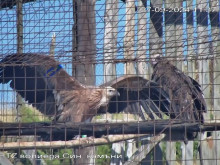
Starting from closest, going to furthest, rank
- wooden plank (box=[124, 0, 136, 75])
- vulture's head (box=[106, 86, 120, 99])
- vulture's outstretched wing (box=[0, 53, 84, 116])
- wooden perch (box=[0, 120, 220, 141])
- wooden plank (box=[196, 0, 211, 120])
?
wooden plank (box=[124, 0, 136, 75]) < wooden plank (box=[196, 0, 211, 120]) < wooden perch (box=[0, 120, 220, 141]) < vulture's outstretched wing (box=[0, 53, 84, 116]) < vulture's head (box=[106, 86, 120, 99])

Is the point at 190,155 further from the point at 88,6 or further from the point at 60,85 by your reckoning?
the point at 88,6

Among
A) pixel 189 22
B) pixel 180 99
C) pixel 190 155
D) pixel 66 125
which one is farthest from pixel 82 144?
pixel 190 155

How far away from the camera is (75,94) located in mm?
6543

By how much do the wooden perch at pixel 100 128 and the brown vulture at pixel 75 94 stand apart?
45.9 inches

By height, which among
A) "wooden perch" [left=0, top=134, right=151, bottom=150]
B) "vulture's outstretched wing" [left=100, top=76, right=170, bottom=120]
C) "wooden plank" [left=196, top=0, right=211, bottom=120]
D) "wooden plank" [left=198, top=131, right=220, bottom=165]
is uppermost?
"wooden plank" [left=196, top=0, right=211, bottom=120]

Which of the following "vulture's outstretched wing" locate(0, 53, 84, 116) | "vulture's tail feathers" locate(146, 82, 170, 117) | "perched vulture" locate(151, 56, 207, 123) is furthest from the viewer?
"vulture's tail feathers" locate(146, 82, 170, 117)

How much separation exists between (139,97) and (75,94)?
82 centimetres

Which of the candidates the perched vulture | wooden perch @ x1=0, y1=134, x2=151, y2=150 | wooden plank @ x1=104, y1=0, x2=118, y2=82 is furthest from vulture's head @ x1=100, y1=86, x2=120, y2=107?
wooden perch @ x1=0, y1=134, x2=151, y2=150

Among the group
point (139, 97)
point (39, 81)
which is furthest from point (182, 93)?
point (39, 81)

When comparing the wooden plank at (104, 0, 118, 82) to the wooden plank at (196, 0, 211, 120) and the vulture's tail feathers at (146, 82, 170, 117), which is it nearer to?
the vulture's tail feathers at (146, 82, 170, 117)

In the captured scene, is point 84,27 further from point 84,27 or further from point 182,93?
point 182,93

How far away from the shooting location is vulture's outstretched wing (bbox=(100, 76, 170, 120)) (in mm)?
6094

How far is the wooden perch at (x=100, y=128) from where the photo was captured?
463cm

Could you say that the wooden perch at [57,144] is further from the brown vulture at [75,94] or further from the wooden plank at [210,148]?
the wooden plank at [210,148]
